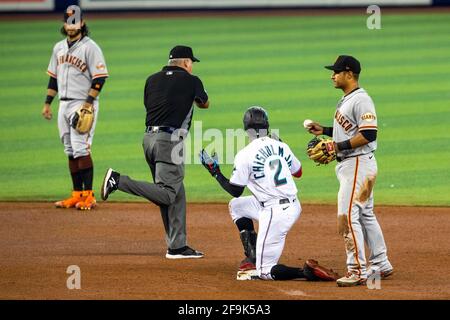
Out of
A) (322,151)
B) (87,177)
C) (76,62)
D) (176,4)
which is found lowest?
(87,177)

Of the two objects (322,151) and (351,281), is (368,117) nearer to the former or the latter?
(322,151)

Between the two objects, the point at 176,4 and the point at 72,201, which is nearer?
the point at 72,201

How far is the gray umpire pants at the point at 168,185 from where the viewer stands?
8.96 m

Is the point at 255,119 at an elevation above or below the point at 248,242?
above

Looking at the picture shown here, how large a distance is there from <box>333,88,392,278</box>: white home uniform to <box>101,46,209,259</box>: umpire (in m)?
1.55

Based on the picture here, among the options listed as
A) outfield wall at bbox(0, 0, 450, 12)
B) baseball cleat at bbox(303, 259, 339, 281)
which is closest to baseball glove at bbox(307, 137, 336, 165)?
baseball cleat at bbox(303, 259, 339, 281)

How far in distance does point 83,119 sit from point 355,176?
13.0 feet

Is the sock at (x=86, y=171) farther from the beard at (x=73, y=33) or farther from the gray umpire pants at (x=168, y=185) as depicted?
the gray umpire pants at (x=168, y=185)

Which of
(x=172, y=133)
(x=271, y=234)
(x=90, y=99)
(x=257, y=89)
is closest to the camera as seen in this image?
(x=271, y=234)

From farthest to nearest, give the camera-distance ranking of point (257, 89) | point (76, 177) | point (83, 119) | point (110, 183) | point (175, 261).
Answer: point (257, 89)
point (76, 177)
point (83, 119)
point (175, 261)
point (110, 183)

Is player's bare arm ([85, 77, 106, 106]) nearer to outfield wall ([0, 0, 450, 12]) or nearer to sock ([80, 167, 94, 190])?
sock ([80, 167, 94, 190])

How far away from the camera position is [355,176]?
316 inches

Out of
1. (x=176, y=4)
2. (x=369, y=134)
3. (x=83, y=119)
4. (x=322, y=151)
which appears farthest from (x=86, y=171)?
(x=176, y=4)
